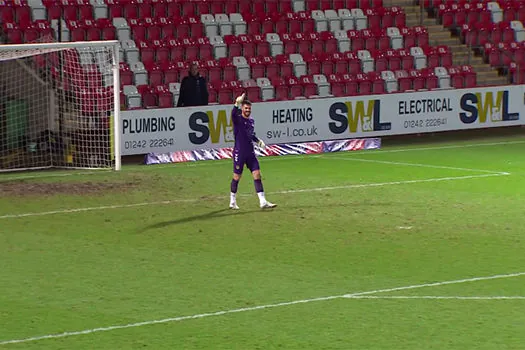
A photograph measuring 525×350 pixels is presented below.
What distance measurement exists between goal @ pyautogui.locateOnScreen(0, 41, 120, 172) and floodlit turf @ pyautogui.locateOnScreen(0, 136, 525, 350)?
1.35 m

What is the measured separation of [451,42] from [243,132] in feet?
59.9

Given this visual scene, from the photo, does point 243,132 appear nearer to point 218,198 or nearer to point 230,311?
point 218,198

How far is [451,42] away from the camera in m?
35.5

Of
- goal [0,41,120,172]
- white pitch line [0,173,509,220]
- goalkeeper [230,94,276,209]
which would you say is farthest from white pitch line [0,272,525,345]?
goal [0,41,120,172]

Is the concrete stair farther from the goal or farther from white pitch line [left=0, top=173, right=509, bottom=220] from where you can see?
the goal

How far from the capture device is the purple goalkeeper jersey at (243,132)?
18.6 metres

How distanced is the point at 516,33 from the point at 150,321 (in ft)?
89.7

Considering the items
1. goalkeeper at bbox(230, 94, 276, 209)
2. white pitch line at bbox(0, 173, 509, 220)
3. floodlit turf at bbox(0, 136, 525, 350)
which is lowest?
white pitch line at bbox(0, 173, 509, 220)

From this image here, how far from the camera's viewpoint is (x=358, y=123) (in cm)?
2844

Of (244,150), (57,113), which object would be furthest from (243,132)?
(57,113)

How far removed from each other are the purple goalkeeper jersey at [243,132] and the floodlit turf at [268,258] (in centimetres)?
103

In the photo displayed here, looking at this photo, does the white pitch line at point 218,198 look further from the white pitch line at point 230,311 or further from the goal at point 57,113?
the white pitch line at point 230,311

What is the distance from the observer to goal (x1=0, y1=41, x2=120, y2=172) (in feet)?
80.1

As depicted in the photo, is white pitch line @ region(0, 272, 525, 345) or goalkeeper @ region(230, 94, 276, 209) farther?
goalkeeper @ region(230, 94, 276, 209)
